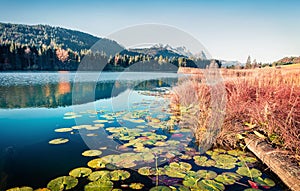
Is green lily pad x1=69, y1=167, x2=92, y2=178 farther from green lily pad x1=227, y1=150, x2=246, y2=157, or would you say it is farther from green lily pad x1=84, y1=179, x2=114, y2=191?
green lily pad x1=227, y1=150, x2=246, y2=157

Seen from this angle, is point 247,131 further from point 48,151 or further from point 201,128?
point 48,151

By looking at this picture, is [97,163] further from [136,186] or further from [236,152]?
[236,152]

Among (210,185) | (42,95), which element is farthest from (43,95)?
(210,185)

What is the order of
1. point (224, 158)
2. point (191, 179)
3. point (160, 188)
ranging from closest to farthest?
point (160, 188) → point (191, 179) → point (224, 158)

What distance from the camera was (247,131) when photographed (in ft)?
17.1

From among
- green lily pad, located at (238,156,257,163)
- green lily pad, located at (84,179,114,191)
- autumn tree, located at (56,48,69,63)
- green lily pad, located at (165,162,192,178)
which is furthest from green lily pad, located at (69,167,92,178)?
autumn tree, located at (56,48,69,63)

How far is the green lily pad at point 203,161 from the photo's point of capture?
3.98 meters

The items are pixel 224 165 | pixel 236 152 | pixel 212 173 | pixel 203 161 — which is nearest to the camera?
pixel 212 173

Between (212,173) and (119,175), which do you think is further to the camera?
(212,173)

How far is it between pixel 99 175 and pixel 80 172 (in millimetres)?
348

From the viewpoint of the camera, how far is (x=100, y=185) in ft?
10.2

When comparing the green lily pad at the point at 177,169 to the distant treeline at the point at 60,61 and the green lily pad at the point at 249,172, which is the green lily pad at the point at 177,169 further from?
the distant treeline at the point at 60,61

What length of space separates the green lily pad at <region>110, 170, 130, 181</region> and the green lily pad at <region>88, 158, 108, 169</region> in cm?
36

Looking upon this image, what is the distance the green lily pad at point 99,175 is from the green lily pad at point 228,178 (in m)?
1.79
